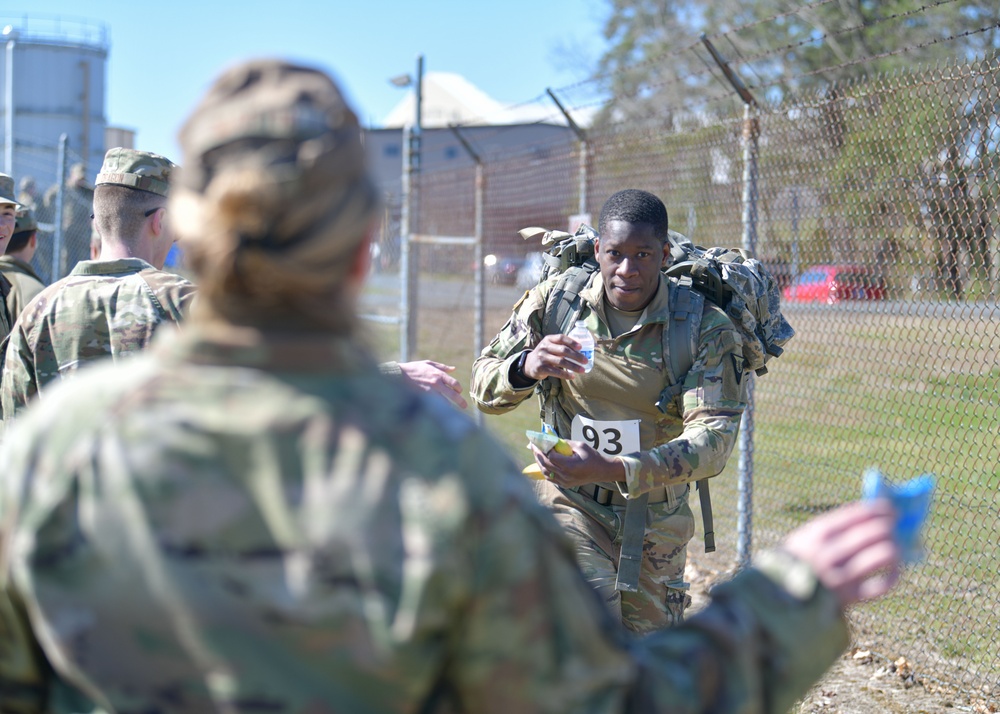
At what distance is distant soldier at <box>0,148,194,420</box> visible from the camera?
3070 millimetres

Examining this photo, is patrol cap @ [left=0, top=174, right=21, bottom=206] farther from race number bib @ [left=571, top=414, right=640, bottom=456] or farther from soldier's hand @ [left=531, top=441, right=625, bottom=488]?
soldier's hand @ [left=531, top=441, right=625, bottom=488]

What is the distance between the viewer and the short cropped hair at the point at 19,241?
6.10 metres

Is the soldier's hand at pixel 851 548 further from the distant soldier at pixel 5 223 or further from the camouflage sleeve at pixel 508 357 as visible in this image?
the distant soldier at pixel 5 223

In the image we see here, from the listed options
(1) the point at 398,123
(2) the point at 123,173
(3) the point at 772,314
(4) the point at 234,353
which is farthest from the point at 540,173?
(1) the point at 398,123

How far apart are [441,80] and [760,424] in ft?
165

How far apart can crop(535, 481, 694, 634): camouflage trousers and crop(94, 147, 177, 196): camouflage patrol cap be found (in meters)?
1.91

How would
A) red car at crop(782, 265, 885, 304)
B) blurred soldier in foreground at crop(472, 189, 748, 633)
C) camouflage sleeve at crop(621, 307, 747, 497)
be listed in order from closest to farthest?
camouflage sleeve at crop(621, 307, 747, 497)
blurred soldier in foreground at crop(472, 189, 748, 633)
red car at crop(782, 265, 885, 304)

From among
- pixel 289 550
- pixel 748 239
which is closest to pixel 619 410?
pixel 748 239

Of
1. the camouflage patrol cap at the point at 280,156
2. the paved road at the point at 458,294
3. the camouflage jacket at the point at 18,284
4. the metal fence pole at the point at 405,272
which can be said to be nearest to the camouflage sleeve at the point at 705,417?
the camouflage patrol cap at the point at 280,156

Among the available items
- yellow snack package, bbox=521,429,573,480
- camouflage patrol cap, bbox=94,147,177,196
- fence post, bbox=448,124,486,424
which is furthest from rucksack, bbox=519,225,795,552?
fence post, bbox=448,124,486,424

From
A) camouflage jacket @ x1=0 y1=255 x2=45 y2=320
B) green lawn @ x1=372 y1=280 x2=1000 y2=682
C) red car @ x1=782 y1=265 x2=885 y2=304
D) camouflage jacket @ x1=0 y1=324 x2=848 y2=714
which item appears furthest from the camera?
red car @ x1=782 y1=265 x2=885 y2=304

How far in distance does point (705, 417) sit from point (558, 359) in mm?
572

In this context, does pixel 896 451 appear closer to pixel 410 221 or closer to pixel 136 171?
pixel 136 171

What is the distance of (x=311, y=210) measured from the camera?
1249mm
